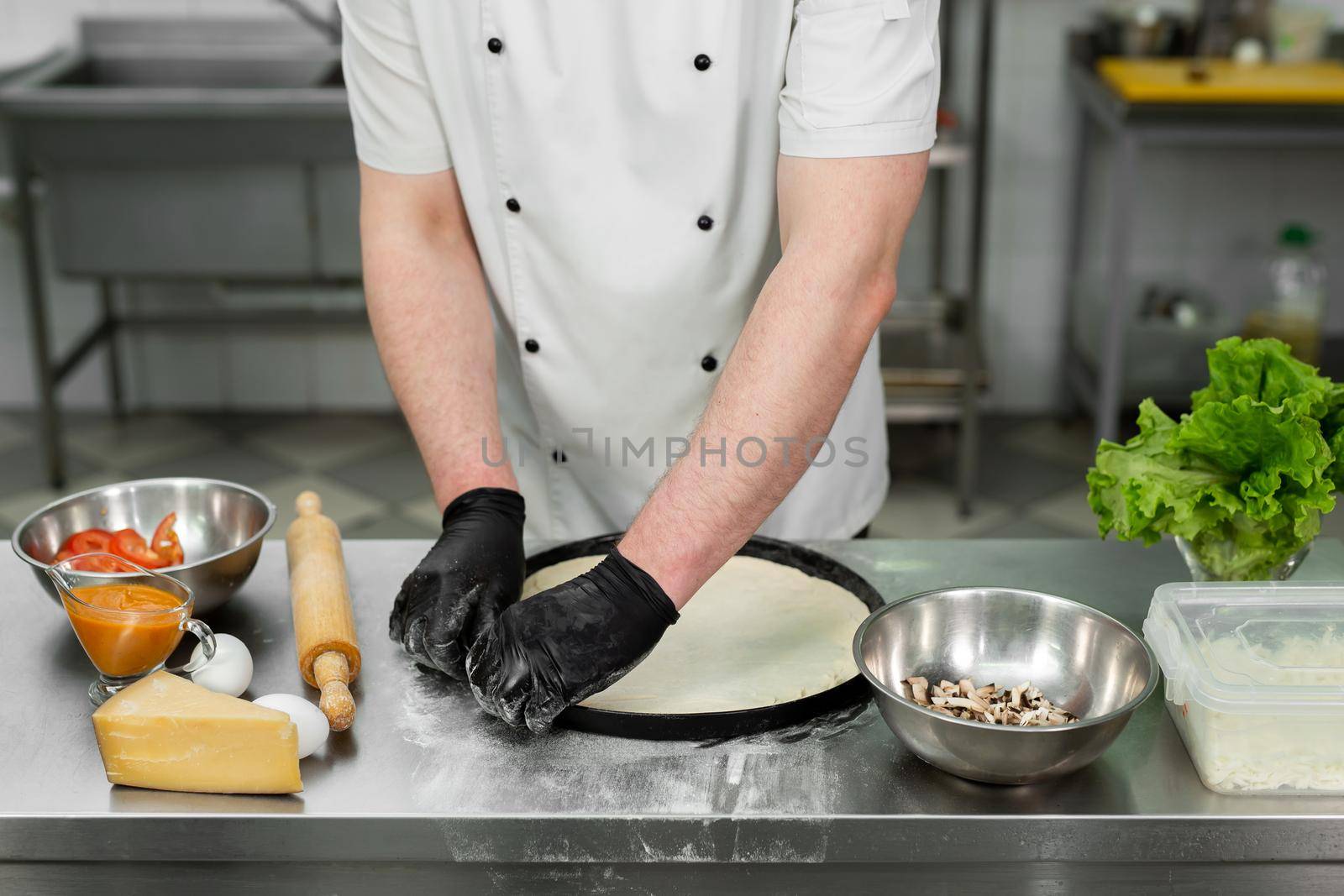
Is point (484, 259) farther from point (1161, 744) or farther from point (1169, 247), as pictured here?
point (1169, 247)

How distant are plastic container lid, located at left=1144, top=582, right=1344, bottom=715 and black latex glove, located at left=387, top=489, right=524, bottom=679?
2.13 feet

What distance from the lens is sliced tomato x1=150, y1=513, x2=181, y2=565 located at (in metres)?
1.51

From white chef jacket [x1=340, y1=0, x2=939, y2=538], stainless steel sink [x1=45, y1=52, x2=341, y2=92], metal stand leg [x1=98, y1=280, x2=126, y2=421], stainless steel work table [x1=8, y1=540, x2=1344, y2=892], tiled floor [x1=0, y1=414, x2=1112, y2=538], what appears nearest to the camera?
stainless steel work table [x1=8, y1=540, x2=1344, y2=892]

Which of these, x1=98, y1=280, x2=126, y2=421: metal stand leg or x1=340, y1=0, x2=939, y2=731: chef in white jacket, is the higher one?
x1=340, y1=0, x2=939, y2=731: chef in white jacket

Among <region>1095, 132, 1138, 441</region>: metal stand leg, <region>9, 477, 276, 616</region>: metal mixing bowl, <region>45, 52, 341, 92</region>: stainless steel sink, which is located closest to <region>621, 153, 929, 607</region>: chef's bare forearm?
<region>9, 477, 276, 616</region>: metal mixing bowl

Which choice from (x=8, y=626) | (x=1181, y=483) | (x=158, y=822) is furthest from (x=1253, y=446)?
(x=8, y=626)

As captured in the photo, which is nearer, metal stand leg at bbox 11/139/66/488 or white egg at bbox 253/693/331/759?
white egg at bbox 253/693/331/759

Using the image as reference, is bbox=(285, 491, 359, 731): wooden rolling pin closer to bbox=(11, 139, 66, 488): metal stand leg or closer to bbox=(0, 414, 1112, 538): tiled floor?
bbox=(0, 414, 1112, 538): tiled floor

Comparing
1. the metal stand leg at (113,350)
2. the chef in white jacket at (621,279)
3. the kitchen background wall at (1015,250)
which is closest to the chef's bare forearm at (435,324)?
the chef in white jacket at (621,279)

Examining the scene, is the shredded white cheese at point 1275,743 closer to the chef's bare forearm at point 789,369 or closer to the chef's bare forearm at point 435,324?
the chef's bare forearm at point 789,369

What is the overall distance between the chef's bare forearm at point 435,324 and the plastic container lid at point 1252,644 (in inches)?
30.0

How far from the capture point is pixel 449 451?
1.62 m

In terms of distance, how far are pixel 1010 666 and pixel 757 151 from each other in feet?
2.28

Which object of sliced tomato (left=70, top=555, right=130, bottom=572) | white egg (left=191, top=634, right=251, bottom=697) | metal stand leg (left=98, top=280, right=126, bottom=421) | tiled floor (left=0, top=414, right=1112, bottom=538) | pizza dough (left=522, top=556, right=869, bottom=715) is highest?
sliced tomato (left=70, top=555, right=130, bottom=572)
